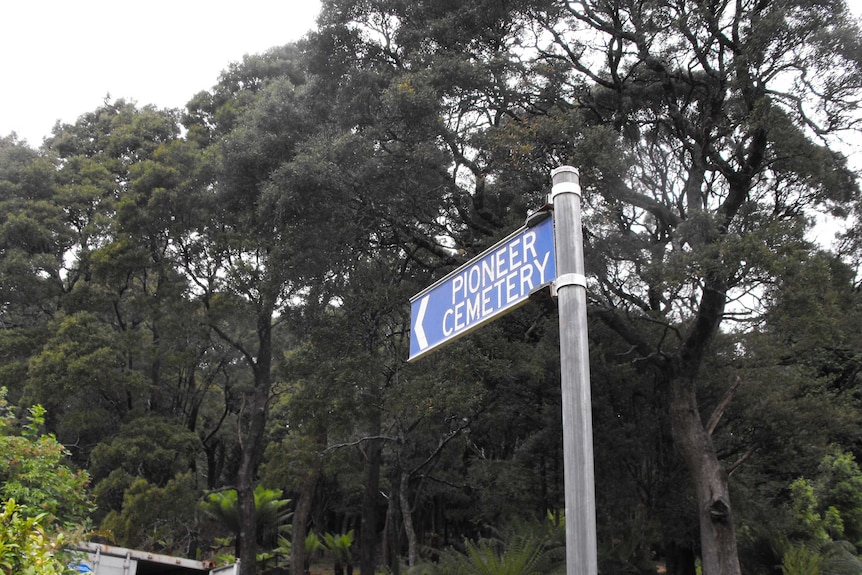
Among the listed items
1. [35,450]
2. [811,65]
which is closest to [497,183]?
[811,65]

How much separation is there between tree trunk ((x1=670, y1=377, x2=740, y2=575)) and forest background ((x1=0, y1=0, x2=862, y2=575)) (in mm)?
50

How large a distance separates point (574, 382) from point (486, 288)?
2.43 feet

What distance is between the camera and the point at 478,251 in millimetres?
12305

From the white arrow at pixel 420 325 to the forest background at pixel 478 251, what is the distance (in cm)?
503

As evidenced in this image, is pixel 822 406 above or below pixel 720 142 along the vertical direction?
below

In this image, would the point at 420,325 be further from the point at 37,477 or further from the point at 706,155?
the point at 706,155

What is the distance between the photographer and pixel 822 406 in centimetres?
1358

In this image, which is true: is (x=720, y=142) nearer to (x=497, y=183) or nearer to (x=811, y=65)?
(x=811, y=65)

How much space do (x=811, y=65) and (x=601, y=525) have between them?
1019cm

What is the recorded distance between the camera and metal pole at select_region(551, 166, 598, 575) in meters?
2.35

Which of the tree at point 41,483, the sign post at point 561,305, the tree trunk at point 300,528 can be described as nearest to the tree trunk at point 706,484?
the tree at point 41,483

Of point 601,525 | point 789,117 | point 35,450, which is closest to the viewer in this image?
point 35,450

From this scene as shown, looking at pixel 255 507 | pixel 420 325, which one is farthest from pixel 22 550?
pixel 255 507

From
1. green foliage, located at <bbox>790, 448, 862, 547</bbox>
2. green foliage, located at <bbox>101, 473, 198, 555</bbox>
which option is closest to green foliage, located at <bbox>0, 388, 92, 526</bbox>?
green foliage, located at <bbox>101, 473, 198, 555</bbox>
